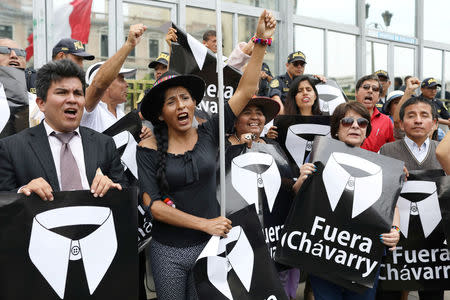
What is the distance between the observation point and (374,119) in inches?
175

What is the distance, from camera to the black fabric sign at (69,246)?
2207mm

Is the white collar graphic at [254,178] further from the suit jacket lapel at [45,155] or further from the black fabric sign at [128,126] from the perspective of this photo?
the suit jacket lapel at [45,155]

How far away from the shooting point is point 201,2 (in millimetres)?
9406

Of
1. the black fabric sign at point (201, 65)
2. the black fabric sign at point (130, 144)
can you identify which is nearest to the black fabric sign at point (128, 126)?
the black fabric sign at point (130, 144)

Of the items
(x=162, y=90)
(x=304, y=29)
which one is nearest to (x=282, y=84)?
(x=162, y=90)

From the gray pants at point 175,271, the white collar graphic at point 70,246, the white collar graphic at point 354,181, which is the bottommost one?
the gray pants at point 175,271

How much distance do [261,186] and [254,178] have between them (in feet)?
0.24

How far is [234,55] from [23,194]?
2.26 m

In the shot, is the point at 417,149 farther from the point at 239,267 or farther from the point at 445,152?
the point at 239,267

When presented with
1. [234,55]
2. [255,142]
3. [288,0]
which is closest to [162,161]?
[255,142]

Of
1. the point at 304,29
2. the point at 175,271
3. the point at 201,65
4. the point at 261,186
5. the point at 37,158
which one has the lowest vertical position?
the point at 175,271

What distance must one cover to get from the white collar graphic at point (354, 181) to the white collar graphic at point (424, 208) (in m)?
0.34

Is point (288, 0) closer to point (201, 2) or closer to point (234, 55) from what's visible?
point (201, 2)

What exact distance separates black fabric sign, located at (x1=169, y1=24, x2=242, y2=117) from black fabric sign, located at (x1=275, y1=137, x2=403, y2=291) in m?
0.97
